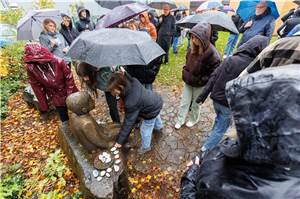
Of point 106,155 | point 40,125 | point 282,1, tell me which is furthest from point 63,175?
point 282,1

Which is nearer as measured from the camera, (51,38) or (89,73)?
(89,73)

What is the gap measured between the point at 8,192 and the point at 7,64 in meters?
4.77

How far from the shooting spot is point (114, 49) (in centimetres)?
266

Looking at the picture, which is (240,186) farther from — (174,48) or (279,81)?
(174,48)

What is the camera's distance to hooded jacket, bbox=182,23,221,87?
315 cm

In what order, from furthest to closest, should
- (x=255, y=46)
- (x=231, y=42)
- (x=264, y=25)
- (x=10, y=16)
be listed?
1. (x=10, y=16)
2. (x=231, y=42)
3. (x=264, y=25)
4. (x=255, y=46)

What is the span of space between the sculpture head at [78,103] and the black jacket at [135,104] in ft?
1.93

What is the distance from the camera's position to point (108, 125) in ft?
11.8

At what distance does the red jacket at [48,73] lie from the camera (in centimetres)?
324

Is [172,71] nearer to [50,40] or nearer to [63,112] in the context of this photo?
[50,40]

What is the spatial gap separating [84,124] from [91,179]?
758mm

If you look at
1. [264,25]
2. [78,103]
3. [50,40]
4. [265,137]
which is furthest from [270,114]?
[50,40]

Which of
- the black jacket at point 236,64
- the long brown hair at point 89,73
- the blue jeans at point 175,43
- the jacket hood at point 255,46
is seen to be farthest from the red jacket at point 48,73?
the blue jeans at point 175,43

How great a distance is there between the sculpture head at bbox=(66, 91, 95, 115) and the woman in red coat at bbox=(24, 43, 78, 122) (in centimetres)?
71
